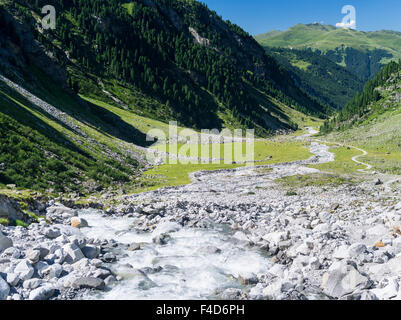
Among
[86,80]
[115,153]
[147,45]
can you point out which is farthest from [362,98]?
[115,153]

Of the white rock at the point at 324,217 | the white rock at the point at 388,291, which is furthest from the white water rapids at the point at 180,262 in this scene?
the white rock at the point at 324,217

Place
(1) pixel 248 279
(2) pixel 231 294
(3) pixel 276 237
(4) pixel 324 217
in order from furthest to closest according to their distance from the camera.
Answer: (4) pixel 324 217, (3) pixel 276 237, (1) pixel 248 279, (2) pixel 231 294

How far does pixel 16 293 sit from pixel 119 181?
33.0 m

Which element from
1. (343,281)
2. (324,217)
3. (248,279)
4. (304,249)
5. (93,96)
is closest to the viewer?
(343,281)

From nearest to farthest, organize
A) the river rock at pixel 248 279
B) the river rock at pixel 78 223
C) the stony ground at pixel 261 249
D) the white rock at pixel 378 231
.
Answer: the stony ground at pixel 261 249 < the river rock at pixel 248 279 < the white rock at pixel 378 231 < the river rock at pixel 78 223

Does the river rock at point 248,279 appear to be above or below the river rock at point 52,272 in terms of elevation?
below

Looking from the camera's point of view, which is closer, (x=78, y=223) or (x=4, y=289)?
→ (x=4, y=289)

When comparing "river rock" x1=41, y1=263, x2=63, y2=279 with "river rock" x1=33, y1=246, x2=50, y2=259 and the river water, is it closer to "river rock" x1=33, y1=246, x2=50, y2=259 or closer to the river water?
"river rock" x1=33, y1=246, x2=50, y2=259

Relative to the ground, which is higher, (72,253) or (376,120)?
(376,120)

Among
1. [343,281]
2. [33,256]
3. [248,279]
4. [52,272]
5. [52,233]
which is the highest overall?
[33,256]

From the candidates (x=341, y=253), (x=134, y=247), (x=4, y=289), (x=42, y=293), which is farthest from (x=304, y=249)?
(x=4, y=289)

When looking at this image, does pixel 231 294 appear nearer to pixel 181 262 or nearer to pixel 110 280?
pixel 181 262

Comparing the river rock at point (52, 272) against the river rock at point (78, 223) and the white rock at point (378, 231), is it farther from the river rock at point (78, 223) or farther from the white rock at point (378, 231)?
the white rock at point (378, 231)

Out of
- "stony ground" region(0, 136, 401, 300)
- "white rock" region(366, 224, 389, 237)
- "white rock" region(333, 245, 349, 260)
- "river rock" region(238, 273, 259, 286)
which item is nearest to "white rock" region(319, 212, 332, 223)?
"stony ground" region(0, 136, 401, 300)
